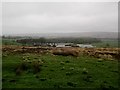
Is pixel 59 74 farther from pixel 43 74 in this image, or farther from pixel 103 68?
pixel 103 68

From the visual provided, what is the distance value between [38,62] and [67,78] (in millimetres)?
7377

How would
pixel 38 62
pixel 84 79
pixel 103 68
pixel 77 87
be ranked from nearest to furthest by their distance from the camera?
pixel 77 87
pixel 84 79
pixel 103 68
pixel 38 62

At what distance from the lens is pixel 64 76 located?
24.3 m

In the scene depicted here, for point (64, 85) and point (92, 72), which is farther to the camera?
point (92, 72)

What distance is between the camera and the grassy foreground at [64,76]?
72.0 feet

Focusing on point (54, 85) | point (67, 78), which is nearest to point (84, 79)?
point (67, 78)

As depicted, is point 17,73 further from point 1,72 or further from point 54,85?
point 54,85

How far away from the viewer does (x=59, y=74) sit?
24938 millimetres

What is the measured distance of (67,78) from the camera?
23.8 metres

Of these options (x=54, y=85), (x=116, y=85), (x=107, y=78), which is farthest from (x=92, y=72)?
(x=54, y=85)

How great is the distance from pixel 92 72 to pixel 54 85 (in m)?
6.03

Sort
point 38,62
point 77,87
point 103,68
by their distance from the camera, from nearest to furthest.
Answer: point 77,87 → point 103,68 → point 38,62

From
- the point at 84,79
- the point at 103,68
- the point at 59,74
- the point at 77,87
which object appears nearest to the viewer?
the point at 77,87

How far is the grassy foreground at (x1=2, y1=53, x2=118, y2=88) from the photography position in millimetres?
21953
